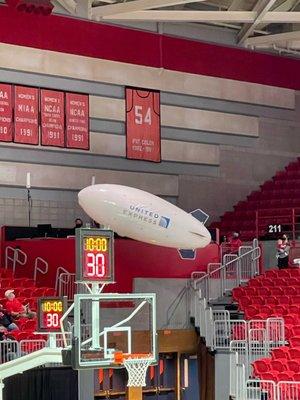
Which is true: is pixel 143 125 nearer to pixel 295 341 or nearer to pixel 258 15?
→ pixel 258 15

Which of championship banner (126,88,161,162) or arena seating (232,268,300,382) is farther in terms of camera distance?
championship banner (126,88,161,162)

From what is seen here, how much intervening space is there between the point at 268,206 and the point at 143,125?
4753mm

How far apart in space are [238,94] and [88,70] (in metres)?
5.95

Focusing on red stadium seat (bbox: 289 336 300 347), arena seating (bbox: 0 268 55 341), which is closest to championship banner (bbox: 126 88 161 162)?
arena seating (bbox: 0 268 55 341)

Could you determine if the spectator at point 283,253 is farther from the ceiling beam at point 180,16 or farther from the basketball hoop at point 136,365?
the basketball hoop at point 136,365

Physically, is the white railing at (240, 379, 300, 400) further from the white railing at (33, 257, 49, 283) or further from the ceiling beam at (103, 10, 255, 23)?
the ceiling beam at (103, 10, 255, 23)

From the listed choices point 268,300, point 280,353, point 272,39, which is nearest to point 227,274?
point 268,300

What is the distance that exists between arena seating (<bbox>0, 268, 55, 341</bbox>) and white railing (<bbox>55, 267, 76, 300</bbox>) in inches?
15.2

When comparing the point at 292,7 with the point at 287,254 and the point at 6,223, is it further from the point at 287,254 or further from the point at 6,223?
the point at 6,223

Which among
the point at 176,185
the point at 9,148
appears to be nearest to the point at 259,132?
the point at 176,185

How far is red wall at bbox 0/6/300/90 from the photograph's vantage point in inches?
1165

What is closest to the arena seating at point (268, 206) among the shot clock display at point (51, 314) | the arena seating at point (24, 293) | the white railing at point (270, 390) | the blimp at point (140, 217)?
the blimp at point (140, 217)

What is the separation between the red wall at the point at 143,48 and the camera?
29594mm

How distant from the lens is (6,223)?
2920 centimetres
